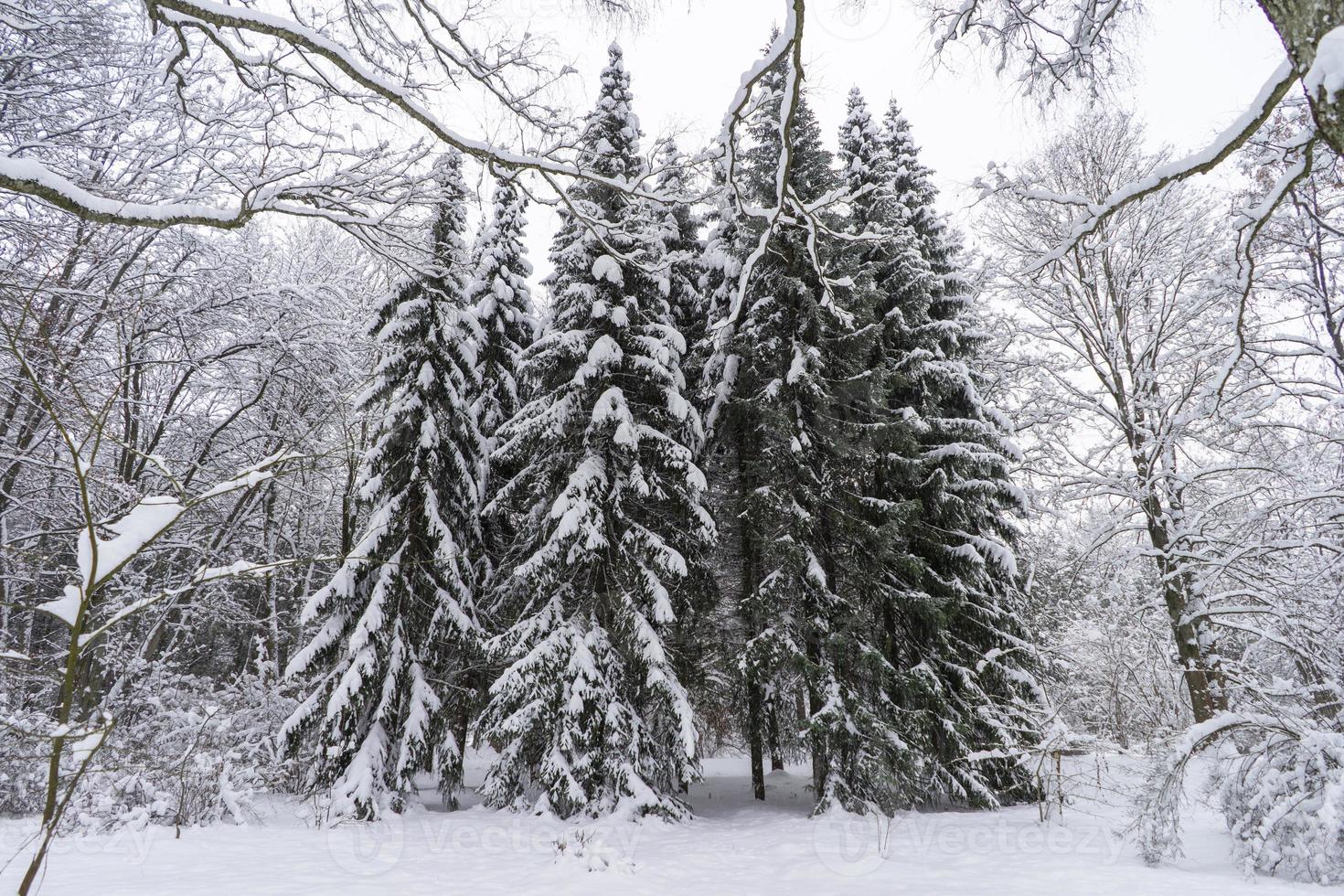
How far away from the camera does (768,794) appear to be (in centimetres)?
1241

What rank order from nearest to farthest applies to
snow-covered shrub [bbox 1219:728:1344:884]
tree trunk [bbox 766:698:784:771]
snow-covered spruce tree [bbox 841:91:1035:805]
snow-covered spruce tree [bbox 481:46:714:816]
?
snow-covered shrub [bbox 1219:728:1344:884], snow-covered spruce tree [bbox 481:46:714:816], snow-covered spruce tree [bbox 841:91:1035:805], tree trunk [bbox 766:698:784:771]

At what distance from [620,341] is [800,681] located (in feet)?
21.7

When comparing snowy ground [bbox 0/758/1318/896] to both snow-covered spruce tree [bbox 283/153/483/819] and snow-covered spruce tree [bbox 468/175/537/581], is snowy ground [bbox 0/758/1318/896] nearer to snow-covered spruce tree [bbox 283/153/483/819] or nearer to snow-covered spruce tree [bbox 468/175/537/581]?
snow-covered spruce tree [bbox 283/153/483/819]

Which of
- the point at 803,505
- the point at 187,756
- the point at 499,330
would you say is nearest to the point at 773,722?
the point at 803,505

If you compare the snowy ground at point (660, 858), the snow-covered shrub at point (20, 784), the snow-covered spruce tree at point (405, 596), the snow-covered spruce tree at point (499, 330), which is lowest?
the snowy ground at point (660, 858)

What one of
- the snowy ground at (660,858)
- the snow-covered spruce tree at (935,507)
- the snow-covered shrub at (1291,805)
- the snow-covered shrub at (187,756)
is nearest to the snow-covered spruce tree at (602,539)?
the snowy ground at (660,858)

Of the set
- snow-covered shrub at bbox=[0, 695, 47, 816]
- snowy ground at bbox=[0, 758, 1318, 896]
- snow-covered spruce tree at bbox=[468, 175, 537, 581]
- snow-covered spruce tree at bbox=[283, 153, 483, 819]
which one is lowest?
snowy ground at bbox=[0, 758, 1318, 896]

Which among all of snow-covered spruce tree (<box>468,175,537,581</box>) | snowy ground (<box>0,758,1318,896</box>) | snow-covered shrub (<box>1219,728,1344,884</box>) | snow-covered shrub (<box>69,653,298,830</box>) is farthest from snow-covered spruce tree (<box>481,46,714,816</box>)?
snow-covered shrub (<box>1219,728,1344,884</box>)

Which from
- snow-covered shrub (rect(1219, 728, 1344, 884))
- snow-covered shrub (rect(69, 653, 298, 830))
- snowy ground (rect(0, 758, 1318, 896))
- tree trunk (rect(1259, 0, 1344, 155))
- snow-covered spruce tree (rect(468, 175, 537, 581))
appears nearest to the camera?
tree trunk (rect(1259, 0, 1344, 155))

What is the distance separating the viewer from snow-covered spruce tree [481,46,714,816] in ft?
32.0

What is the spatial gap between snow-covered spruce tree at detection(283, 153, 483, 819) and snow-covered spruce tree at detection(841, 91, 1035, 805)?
7.51 metres

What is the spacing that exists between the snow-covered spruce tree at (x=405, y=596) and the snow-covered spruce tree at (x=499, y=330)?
2.43 ft

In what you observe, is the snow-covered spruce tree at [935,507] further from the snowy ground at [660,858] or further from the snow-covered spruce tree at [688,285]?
the snow-covered spruce tree at [688,285]

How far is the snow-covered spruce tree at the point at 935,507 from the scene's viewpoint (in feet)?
33.6
